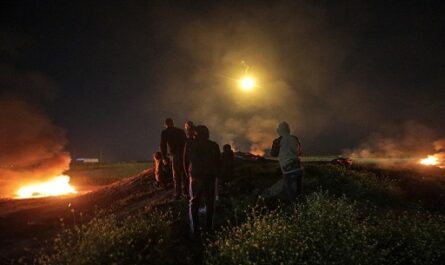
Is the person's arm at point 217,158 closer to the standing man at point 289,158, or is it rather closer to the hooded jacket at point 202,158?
the hooded jacket at point 202,158

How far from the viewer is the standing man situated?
391 inches

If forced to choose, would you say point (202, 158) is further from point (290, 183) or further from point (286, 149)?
point (290, 183)

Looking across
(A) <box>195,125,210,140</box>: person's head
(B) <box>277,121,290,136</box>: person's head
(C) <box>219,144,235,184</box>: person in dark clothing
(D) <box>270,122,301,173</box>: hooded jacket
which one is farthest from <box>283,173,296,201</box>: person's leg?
(C) <box>219,144,235,184</box>: person in dark clothing

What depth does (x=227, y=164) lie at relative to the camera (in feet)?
45.5

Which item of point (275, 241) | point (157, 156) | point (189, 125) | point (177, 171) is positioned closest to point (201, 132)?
point (189, 125)

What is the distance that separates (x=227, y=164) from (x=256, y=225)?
18.1 feet

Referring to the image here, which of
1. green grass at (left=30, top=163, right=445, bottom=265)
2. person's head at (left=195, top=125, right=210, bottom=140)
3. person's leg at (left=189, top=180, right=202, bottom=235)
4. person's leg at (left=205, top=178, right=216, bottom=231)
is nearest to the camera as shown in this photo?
green grass at (left=30, top=163, right=445, bottom=265)

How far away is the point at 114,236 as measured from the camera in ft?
25.2

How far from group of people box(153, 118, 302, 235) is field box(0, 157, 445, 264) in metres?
0.51

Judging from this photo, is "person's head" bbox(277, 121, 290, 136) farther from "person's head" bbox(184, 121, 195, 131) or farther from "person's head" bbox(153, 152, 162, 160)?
"person's head" bbox(153, 152, 162, 160)

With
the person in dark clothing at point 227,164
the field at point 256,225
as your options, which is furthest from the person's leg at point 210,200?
the person in dark clothing at point 227,164

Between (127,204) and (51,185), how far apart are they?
15107 mm

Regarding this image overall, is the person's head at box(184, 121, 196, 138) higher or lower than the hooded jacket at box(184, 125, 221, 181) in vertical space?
higher

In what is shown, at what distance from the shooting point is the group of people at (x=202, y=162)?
8.79m
